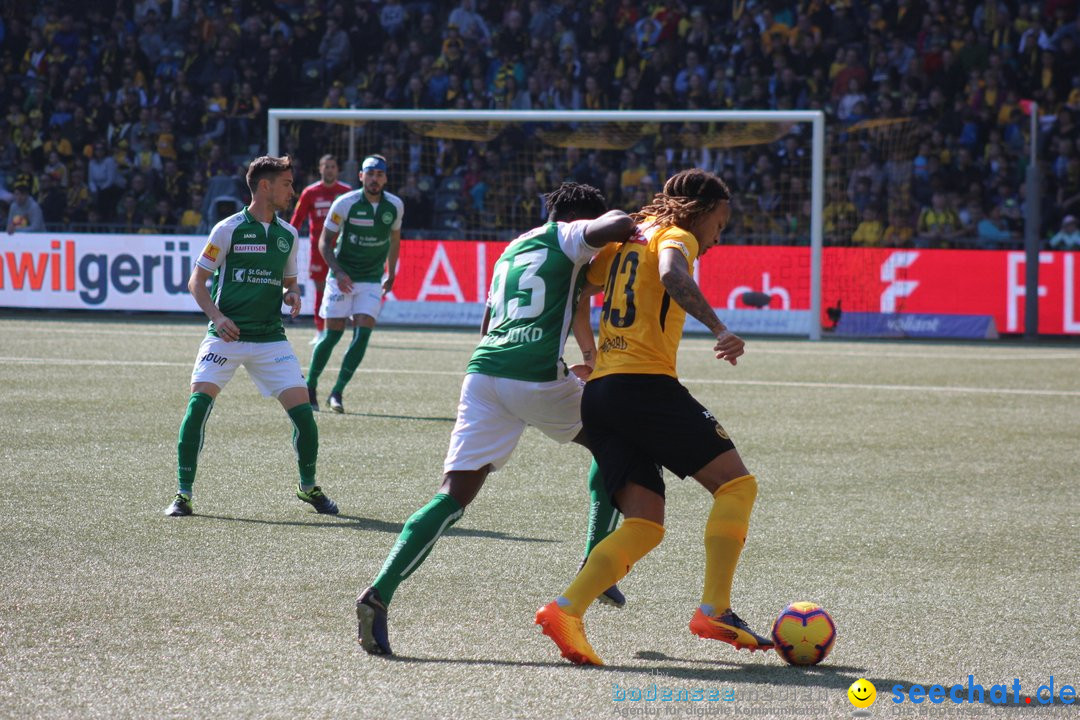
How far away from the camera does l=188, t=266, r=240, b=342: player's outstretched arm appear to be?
787 cm

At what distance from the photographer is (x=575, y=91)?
84.3 ft

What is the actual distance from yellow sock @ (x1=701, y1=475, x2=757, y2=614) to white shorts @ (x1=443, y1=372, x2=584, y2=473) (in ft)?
2.49

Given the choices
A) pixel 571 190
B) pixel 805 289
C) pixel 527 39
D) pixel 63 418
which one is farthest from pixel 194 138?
pixel 571 190

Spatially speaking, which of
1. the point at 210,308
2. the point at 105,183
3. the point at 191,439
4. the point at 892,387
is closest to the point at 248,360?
the point at 210,308

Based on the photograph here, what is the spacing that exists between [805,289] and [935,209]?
8.74ft

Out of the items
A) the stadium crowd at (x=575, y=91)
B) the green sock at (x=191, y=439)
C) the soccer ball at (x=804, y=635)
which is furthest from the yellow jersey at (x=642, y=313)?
the stadium crowd at (x=575, y=91)

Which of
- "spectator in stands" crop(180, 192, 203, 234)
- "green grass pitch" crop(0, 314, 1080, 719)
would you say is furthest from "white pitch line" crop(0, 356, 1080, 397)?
"spectator in stands" crop(180, 192, 203, 234)

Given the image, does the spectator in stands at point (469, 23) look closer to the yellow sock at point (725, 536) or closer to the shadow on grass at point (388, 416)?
the shadow on grass at point (388, 416)

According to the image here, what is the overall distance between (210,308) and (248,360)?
16.4 inches

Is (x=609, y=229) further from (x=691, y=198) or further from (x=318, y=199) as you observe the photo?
(x=318, y=199)

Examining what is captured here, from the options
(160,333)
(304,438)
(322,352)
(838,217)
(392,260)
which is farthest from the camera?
(838,217)

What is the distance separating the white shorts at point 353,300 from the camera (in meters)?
12.7

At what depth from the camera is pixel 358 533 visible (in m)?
7.39

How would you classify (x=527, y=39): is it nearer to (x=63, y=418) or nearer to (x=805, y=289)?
(x=805, y=289)
